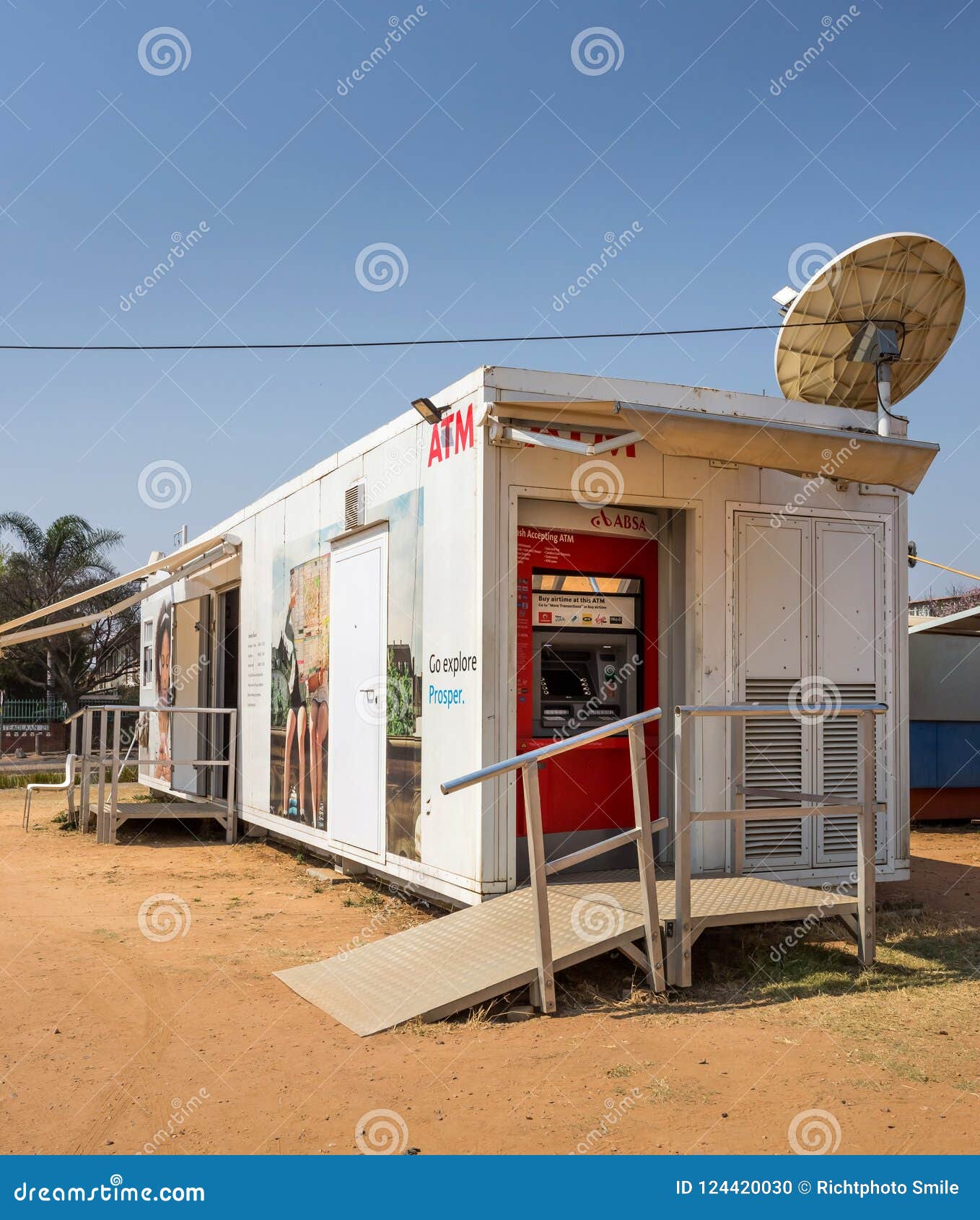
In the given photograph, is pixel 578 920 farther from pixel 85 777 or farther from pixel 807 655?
pixel 85 777

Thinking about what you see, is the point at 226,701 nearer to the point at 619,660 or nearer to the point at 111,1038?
the point at 619,660

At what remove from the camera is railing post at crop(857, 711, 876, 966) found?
19.7ft

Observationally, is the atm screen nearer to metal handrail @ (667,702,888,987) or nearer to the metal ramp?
metal handrail @ (667,702,888,987)

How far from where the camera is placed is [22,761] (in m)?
28.6

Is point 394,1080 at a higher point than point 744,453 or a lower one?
lower

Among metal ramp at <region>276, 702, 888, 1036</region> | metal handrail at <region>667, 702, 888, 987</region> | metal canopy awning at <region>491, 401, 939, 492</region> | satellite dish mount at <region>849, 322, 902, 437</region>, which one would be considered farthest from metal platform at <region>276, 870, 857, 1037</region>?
satellite dish mount at <region>849, 322, 902, 437</region>

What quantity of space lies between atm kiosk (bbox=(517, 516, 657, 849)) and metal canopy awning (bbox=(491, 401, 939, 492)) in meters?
0.78

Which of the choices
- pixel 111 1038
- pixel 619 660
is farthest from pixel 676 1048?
pixel 619 660

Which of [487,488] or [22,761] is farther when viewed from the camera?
[22,761]

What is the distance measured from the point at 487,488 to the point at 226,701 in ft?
29.5

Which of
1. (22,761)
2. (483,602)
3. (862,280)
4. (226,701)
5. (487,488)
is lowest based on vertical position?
(22,761)

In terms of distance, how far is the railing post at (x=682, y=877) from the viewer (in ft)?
18.2

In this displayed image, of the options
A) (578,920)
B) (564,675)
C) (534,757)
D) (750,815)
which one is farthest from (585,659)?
(534,757)

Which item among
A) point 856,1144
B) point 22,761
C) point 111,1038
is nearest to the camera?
point 856,1144
